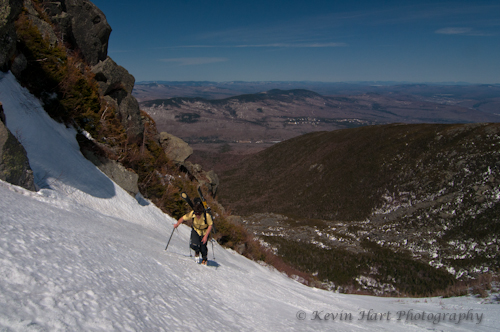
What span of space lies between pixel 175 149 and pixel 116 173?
31.5 ft

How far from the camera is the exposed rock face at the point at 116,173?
1002 centimetres

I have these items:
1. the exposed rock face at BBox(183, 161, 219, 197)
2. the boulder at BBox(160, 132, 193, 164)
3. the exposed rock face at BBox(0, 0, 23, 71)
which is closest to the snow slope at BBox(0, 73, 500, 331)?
the exposed rock face at BBox(0, 0, 23, 71)

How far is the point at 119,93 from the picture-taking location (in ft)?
51.6

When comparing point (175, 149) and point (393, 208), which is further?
point (393, 208)

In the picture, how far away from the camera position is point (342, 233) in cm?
5138

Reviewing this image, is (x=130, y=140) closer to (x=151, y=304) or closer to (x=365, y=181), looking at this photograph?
(x=151, y=304)

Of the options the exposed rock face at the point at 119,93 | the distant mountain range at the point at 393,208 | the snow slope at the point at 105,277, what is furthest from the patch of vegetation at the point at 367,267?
the snow slope at the point at 105,277

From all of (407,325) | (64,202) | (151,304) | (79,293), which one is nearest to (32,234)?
(79,293)

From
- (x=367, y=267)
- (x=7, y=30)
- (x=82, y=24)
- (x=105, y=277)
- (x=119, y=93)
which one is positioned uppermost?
(x=82, y=24)

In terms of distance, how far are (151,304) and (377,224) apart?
184 feet

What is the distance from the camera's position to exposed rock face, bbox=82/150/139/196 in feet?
32.9

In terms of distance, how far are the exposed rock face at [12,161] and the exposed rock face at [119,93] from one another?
29.9 ft

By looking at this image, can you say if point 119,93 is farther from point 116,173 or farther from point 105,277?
point 105,277

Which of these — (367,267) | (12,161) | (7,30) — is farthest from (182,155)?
(367,267)
